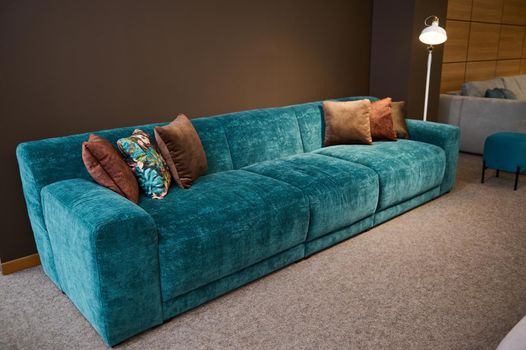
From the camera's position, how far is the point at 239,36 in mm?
3637

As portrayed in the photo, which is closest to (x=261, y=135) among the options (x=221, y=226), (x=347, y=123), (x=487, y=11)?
(x=347, y=123)

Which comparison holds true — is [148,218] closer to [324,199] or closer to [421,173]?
[324,199]

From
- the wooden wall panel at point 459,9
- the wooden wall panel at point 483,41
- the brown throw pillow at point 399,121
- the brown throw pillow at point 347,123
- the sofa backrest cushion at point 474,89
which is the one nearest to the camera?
the brown throw pillow at point 347,123

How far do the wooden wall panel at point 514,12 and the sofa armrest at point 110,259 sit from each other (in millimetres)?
6614

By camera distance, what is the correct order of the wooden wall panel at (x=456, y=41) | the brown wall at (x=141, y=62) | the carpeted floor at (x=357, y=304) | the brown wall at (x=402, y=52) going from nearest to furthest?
the carpeted floor at (x=357, y=304) < the brown wall at (x=141, y=62) < the brown wall at (x=402, y=52) < the wooden wall panel at (x=456, y=41)

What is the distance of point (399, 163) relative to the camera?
327 cm

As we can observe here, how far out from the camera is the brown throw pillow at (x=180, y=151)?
266 cm

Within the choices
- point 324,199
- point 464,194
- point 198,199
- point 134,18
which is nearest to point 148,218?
point 198,199

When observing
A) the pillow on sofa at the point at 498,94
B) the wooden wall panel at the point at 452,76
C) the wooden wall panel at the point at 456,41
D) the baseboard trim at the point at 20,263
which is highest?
the wooden wall panel at the point at 456,41

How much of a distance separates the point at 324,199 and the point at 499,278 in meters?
1.08

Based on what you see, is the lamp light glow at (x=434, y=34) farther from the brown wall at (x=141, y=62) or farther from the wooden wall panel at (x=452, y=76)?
the wooden wall panel at (x=452, y=76)

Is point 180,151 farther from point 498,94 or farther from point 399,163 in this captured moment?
point 498,94

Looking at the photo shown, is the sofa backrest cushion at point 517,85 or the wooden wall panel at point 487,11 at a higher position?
the wooden wall panel at point 487,11

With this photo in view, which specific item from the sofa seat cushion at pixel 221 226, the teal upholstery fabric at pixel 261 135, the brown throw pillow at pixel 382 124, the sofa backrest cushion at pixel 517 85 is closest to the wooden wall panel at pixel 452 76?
the sofa backrest cushion at pixel 517 85
